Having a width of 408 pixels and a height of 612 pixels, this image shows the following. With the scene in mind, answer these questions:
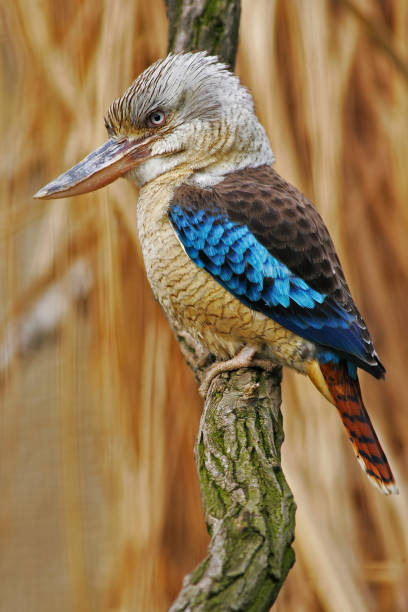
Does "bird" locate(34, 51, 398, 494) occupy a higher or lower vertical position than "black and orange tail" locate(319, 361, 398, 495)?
higher

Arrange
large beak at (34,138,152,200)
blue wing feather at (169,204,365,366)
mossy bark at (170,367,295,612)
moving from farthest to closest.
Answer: large beak at (34,138,152,200)
blue wing feather at (169,204,365,366)
mossy bark at (170,367,295,612)

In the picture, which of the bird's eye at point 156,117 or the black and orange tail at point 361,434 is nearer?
the black and orange tail at point 361,434

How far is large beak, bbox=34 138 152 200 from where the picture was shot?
223 centimetres

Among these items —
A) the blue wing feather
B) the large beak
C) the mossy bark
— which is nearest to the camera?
the mossy bark

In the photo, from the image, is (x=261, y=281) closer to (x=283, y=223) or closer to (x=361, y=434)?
(x=283, y=223)

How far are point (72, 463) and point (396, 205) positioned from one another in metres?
1.81

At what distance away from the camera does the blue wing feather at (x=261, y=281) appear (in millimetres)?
1999

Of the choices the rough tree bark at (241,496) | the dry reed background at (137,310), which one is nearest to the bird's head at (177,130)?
the dry reed background at (137,310)

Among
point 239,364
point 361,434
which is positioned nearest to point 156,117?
point 239,364

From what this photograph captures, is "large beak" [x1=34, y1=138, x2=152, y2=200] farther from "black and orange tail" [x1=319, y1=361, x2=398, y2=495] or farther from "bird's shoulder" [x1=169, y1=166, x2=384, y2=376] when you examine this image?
"black and orange tail" [x1=319, y1=361, x2=398, y2=495]

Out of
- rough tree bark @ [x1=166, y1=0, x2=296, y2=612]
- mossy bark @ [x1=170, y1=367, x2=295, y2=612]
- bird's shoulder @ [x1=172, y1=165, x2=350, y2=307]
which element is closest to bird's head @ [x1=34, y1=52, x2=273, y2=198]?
bird's shoulder @ [x1=172, y1=165, x2=350, y2=307]

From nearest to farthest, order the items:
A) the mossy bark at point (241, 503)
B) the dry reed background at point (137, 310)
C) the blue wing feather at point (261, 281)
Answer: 1. the mossy bark at point (241, 503)
2. the blue wing feather at point (261, 281)
3. the dry reed background at point (137, 310)

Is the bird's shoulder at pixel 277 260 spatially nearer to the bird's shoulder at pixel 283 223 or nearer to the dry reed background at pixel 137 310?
the bird's shoulder at pixel 283 223

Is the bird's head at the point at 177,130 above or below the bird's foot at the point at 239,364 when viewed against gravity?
above
